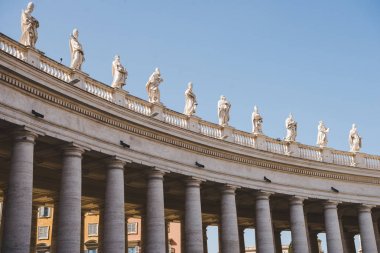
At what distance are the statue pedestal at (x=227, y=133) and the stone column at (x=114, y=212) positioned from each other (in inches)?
550

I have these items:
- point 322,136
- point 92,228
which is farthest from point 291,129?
point 92,228

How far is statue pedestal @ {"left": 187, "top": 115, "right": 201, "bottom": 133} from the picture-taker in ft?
169

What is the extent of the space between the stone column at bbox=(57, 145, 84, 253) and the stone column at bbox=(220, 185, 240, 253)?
52.9 feet

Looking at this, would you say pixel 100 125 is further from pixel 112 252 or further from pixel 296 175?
pixel 296 175

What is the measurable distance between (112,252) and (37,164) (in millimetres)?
10606

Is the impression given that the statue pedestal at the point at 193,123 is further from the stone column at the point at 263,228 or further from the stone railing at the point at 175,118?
the stone column at the point at 263,228

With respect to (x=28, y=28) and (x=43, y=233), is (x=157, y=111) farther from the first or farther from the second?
(x=43, y=233)

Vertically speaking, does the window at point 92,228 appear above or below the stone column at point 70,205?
above

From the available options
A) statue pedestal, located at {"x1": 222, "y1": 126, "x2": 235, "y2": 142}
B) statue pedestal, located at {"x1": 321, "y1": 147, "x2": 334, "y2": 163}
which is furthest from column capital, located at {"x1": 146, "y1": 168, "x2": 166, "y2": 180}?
statue pedestal, located at {"x1": 321, "y1": 147, "x2": 334, "y2": 163}

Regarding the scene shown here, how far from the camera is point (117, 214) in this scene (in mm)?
41688

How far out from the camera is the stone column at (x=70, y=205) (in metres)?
37.5

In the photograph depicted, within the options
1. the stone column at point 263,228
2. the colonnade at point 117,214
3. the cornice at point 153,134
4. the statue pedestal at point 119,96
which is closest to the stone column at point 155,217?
the colonnade at point 117,214

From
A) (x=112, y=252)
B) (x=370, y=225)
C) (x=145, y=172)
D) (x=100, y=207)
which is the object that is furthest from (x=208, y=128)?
(x=370, y=225)

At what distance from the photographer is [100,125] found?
4247 centimetres
